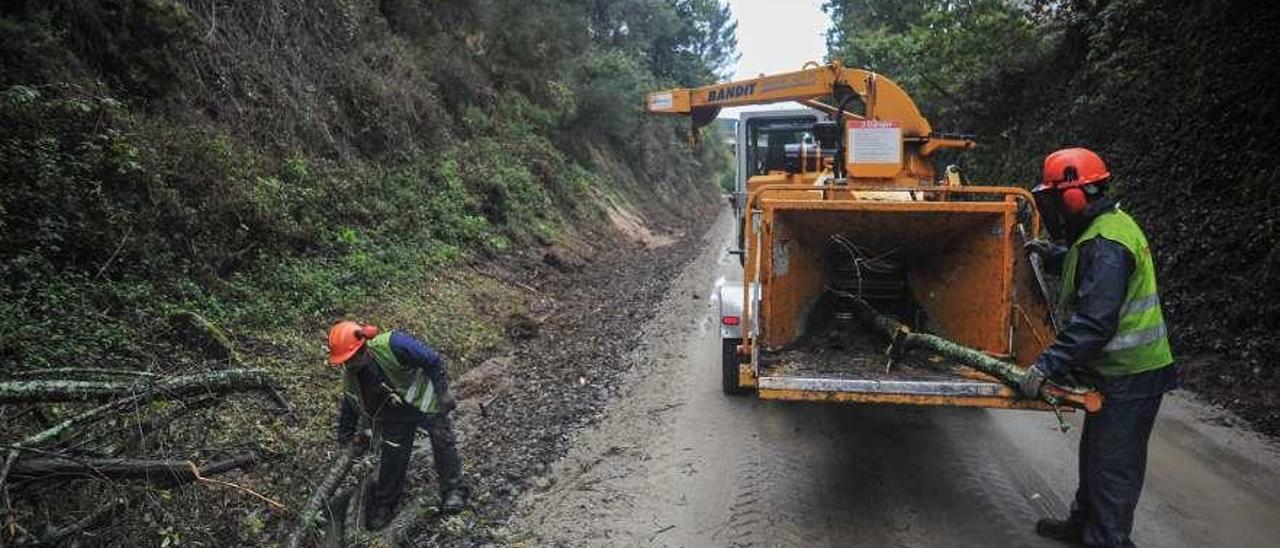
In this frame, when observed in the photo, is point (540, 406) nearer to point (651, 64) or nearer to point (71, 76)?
point (71, 76)

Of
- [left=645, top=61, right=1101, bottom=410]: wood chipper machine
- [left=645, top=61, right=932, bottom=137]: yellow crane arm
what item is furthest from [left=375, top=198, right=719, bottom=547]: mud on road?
[left=645, top=61, right=932, bottom=137]: yellow crane arm

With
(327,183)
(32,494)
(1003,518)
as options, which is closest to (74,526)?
(32,494)

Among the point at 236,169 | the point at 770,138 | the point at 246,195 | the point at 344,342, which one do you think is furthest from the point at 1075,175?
the point at 236,169

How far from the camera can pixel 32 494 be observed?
11.0ft

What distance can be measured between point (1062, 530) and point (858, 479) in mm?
1181

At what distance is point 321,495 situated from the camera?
4.23m

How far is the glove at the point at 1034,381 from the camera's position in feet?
12.7

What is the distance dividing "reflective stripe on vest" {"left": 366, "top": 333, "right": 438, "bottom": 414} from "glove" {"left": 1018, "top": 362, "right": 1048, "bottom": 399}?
331cm

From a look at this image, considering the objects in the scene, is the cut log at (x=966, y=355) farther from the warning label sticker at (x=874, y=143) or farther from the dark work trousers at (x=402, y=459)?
the dark work trousers at (x=402, y=459)

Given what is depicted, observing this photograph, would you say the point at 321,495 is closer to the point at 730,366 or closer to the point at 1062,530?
the point at 730,366

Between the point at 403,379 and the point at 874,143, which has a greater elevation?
the point at 874,143

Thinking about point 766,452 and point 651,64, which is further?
point 651,64

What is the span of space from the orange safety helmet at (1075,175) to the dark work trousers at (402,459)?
366cm

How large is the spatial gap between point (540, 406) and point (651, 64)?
31.3 metres
